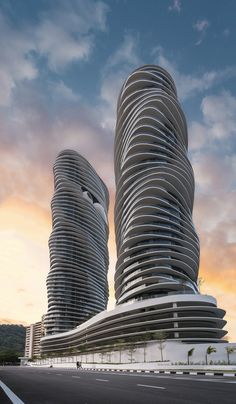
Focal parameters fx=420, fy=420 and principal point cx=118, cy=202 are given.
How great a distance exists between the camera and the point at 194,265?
4751 inches

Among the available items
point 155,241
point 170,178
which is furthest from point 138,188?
point 155,241

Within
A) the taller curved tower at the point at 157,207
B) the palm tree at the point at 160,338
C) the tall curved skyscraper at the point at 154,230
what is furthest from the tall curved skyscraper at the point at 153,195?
the palm tree at the point at 160,338

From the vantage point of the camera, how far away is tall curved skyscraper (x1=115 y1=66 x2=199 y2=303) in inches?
4481

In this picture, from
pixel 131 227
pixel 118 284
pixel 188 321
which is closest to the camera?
pixel 188 321

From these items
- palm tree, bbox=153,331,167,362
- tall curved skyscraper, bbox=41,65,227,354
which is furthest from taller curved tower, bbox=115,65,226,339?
palm tree, bbox=153,331,167,362

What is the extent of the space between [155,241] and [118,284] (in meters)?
24.3

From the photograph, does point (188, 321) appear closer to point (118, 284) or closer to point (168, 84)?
point (118, 284)

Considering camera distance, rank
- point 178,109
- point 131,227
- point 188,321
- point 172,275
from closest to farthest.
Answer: point 188,321 < point 172,275 < point 131,227 < point 178,109

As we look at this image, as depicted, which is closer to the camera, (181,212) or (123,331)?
(123,331)

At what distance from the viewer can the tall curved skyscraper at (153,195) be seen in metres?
114

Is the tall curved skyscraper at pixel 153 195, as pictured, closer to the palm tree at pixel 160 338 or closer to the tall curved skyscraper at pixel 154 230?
the tall curved skyscraper at pixel 154 230

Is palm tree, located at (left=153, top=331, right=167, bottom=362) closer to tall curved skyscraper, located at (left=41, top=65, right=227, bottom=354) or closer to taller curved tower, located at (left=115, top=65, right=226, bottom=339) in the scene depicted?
tall curved skyscraper, located at (left=41, top=65, right=227, bottom=354)

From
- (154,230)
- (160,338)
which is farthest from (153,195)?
(160,338)

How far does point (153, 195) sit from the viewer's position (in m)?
125
